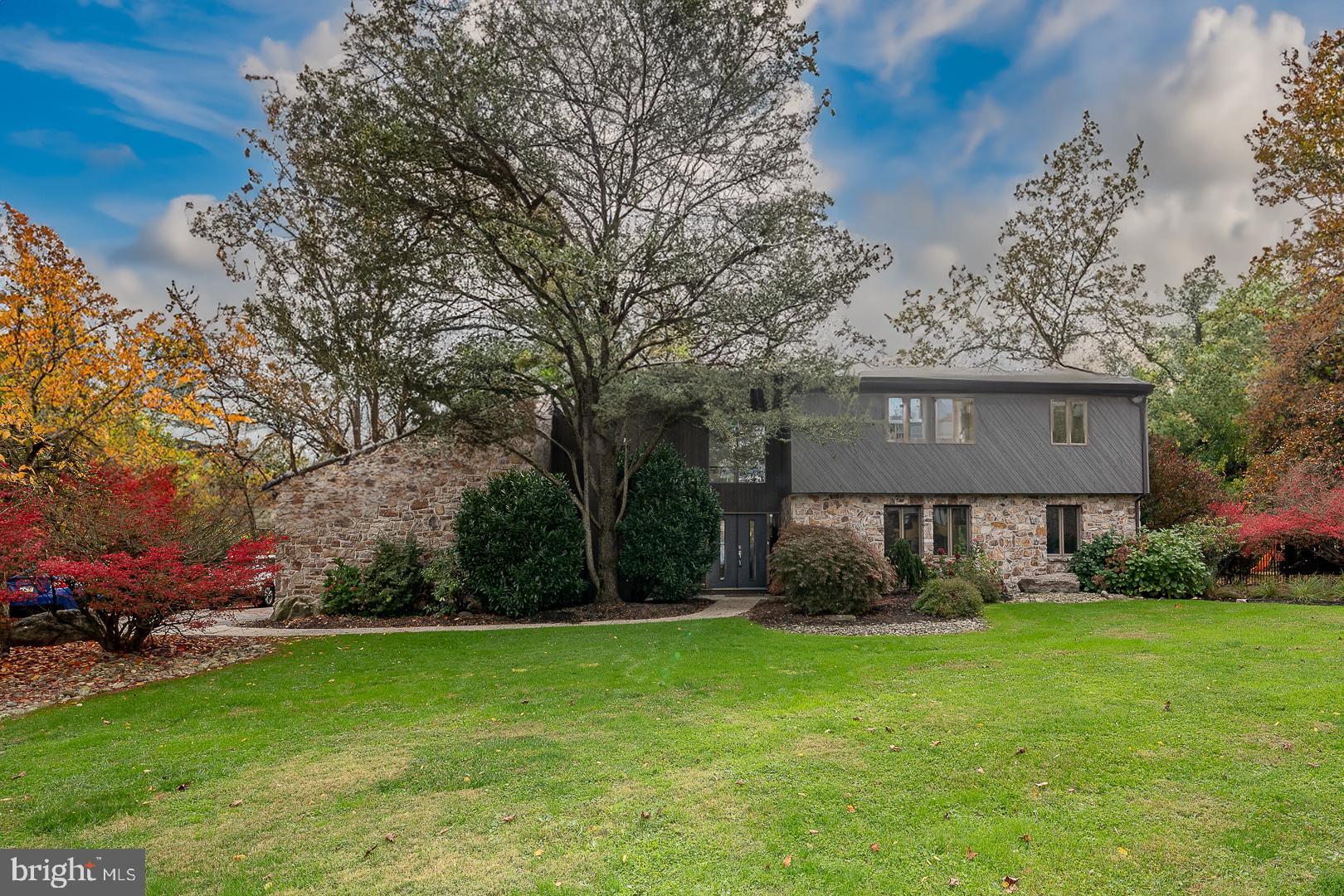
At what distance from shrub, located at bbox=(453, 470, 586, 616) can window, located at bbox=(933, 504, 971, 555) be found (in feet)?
30.4

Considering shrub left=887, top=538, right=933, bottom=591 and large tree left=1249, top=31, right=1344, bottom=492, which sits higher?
large tree left=1249, top=31, right=1344, bottom=492

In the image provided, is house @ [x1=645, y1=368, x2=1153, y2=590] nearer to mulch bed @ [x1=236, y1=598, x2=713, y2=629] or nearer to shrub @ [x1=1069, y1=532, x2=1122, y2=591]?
Answer: shrub @ [x1=1069, y1=532, x2=1122, y2=591]

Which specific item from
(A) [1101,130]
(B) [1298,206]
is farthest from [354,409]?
(A) [1101,130]

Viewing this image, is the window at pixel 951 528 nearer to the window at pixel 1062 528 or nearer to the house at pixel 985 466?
the house at pixel 985 466

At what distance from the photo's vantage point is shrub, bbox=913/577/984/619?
12992 millimetres

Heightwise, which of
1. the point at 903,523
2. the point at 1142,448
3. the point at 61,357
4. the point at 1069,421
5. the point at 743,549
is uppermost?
the point at 61,357

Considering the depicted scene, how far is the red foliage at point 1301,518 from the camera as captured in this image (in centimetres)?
1540

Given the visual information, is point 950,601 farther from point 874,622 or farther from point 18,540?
point 18,540

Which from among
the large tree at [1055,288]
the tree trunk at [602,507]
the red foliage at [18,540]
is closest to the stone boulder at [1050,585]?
the tree trunk at [602,507]

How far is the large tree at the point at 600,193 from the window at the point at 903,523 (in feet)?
17.0

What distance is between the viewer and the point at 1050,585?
1736cm

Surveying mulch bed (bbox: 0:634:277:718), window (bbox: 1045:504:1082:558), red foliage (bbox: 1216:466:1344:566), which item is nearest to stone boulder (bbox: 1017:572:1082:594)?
window (bbox: 1045:504:1082:558)

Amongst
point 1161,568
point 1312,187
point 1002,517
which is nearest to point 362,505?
point 1002,517

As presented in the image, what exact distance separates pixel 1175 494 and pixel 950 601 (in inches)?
431
